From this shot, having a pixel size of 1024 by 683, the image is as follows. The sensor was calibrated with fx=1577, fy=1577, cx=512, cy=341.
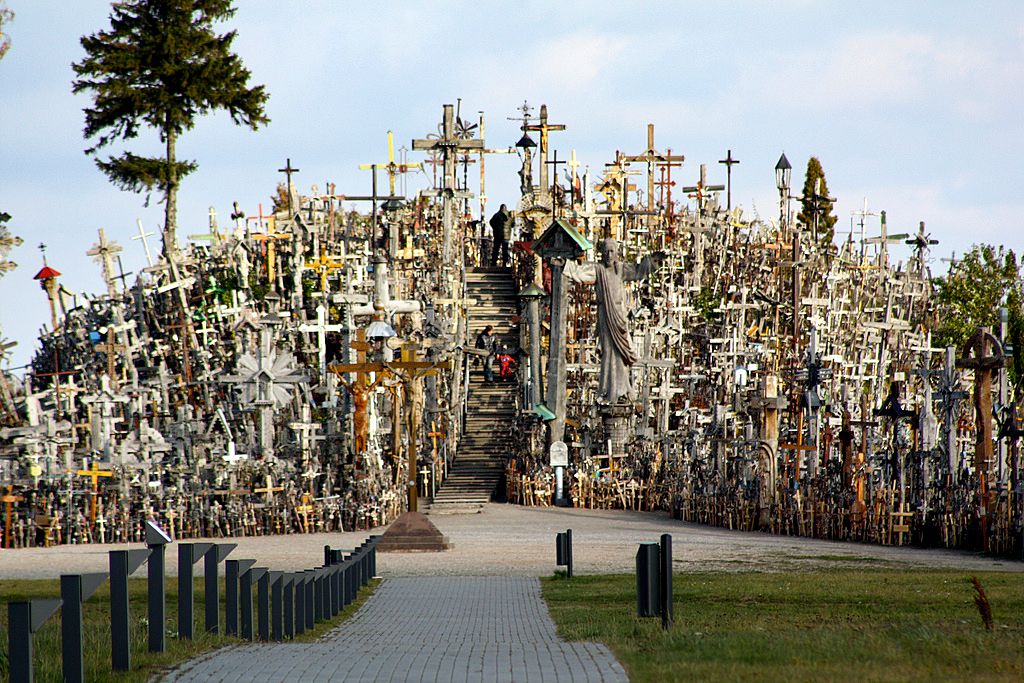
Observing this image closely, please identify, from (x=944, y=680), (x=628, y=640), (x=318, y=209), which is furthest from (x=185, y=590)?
(x=318, y=209)

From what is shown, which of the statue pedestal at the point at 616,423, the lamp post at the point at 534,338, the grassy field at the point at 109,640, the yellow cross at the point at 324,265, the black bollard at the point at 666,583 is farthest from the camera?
the yellow cross at the point at 324,265

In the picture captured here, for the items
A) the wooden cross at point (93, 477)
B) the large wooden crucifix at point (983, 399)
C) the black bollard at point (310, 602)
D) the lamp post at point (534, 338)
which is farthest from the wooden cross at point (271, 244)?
the black bollard at point (310, 602)

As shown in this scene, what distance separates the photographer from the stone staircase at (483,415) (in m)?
36.2

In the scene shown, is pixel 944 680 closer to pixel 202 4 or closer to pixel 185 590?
pixel 185 590

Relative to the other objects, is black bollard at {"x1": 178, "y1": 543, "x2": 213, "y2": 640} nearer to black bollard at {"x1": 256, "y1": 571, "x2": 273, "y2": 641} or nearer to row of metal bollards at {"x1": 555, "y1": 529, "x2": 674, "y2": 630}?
black bollard at {"x1": 256, "y1": 571, "x2": 273, "y2": 641}

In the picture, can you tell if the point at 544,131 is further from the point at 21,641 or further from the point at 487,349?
the point at 21,641

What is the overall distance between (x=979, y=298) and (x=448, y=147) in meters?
23.0

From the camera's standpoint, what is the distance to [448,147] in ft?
140

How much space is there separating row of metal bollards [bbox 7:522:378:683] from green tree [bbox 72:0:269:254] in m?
27.0

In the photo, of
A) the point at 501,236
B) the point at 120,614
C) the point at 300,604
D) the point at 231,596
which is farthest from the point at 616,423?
the point at 120,614

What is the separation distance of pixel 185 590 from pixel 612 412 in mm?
24607

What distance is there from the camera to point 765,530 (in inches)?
1219

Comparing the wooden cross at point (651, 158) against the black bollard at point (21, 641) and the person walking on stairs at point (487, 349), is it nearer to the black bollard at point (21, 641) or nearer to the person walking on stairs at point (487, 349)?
the person walking on stairs at point (487, 349)

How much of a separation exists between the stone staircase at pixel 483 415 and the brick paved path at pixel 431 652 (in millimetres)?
17471
